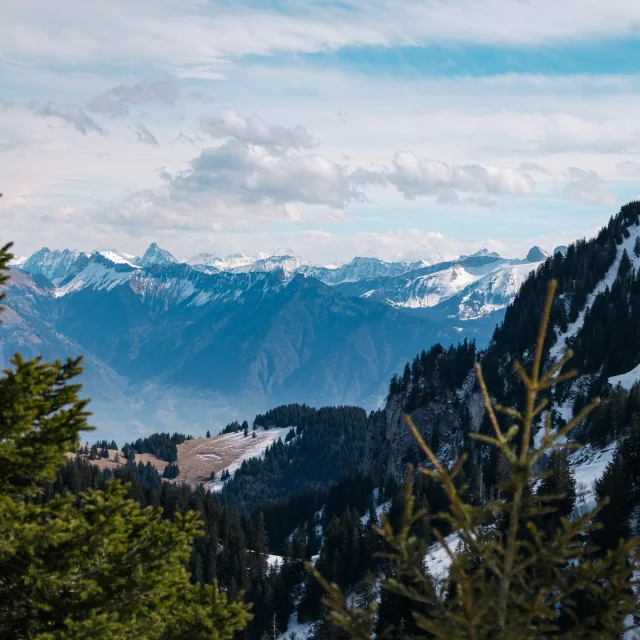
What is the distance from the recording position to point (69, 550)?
50.8 ft

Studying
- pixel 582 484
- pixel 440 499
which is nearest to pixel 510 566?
pixel 582 484

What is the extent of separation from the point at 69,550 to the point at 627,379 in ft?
504

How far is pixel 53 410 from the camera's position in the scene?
16812 millimetres

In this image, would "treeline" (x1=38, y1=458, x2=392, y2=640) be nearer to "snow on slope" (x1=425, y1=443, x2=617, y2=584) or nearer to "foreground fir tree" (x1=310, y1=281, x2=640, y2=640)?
"snow on slope" (x1=425, y1=443, x2=617, y2=584)

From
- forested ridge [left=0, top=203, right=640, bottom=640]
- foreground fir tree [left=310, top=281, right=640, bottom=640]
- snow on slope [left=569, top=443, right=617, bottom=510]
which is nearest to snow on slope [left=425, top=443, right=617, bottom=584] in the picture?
snow on slope [left=569, top=443, right=617, bottom=510]

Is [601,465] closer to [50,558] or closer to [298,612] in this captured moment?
[298,612]

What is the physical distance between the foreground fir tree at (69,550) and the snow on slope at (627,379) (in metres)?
144

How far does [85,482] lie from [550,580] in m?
143

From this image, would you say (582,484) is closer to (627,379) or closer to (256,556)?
(256,556)

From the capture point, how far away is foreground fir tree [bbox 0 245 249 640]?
15148mm

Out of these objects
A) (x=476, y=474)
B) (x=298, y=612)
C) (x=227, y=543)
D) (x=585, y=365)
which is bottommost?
(x=298, y=612)

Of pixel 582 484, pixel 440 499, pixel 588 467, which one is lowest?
pixel 582 484

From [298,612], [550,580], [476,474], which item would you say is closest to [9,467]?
[550,580]

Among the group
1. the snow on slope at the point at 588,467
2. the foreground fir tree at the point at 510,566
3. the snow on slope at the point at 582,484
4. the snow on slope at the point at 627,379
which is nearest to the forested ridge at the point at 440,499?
the foreground fir tree at the point at 510,566
